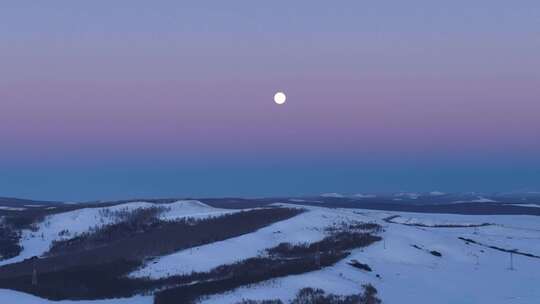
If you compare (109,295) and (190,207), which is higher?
(190,207)

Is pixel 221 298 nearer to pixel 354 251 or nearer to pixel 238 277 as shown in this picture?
pixel 238 277

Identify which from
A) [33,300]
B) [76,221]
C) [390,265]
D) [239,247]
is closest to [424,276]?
[390,265]

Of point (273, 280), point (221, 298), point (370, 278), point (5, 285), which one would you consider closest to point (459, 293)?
point (370, 278)

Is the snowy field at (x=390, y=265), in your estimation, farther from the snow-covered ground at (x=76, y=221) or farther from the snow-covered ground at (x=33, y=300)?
the snow-covered ground at (x=76, y=221)

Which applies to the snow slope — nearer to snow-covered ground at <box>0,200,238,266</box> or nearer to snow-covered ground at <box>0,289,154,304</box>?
snow-covered ground at <box>0,289,154,304</box>

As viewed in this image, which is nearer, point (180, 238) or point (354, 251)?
point (354, 251)

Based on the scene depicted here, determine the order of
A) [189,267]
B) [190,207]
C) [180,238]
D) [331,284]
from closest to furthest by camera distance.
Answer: [331,284]
[189,267]
[180,238]
[190,207]

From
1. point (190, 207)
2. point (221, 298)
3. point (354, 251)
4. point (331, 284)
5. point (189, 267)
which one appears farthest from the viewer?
point (190, 207)

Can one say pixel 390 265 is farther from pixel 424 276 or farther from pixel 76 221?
pixel 76 221
